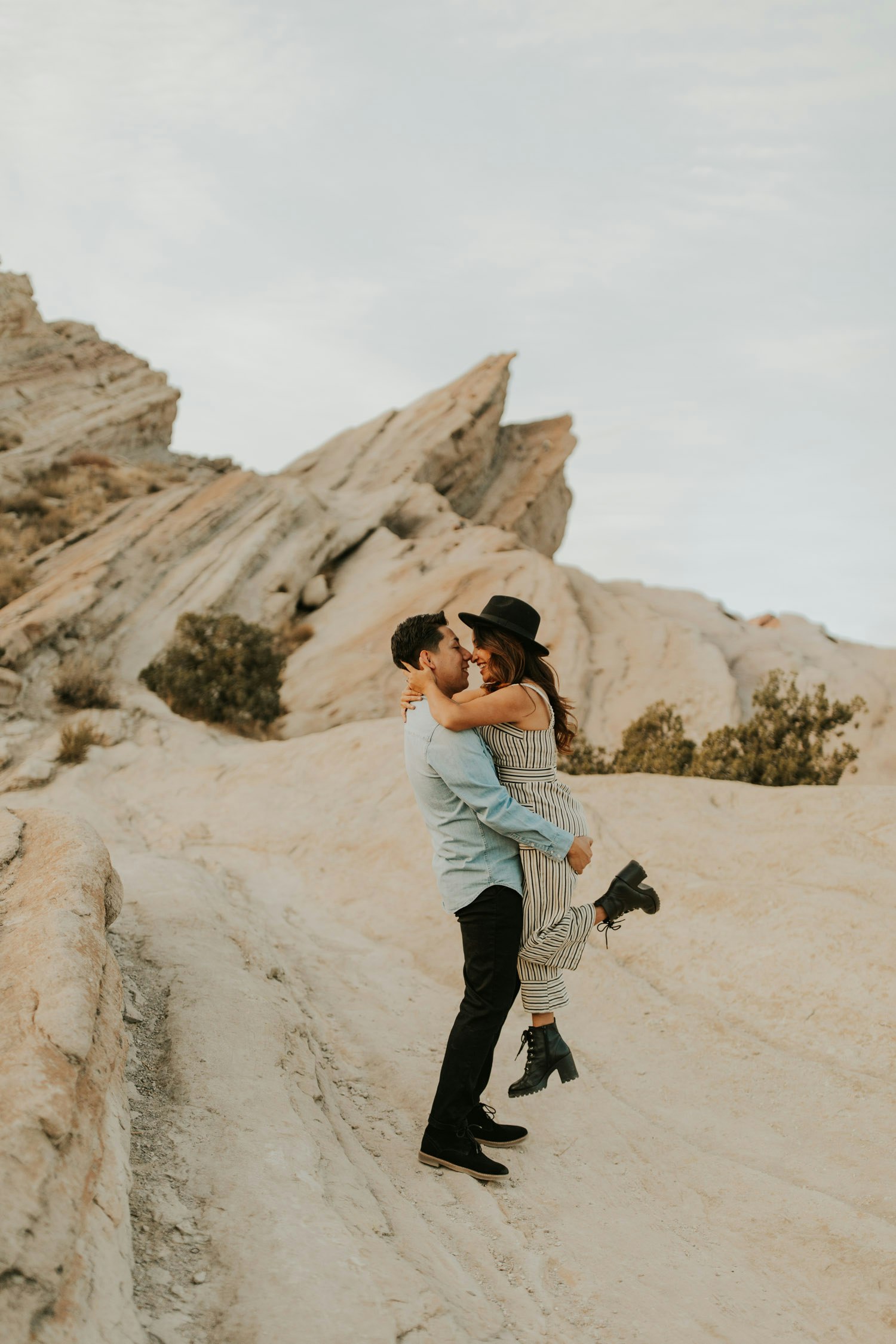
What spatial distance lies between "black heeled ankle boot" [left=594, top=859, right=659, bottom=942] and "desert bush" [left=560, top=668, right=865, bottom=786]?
7625 mm

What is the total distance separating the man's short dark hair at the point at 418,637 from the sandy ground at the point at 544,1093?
5.91 ft

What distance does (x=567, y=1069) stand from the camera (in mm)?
4258

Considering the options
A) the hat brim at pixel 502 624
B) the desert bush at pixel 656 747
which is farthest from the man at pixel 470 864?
the desert bush at pixel 656 747

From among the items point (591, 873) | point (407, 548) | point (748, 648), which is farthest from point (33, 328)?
point (591, 873)

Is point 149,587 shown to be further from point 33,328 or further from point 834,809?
point 33,328

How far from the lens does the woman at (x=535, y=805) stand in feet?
13.5

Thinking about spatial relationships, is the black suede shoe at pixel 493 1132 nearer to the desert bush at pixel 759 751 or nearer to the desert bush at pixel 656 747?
the desert bush at pixel 656 747

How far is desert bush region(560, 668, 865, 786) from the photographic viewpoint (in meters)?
11.9

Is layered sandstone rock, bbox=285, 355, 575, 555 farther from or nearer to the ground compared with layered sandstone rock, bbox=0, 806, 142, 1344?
farther from the ground

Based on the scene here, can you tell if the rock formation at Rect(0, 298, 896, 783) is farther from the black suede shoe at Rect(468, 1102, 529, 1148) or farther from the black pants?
the black pants

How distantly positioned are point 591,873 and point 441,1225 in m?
3.79

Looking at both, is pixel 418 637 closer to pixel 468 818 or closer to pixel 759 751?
pixel 468 818

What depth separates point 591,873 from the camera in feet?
23.4

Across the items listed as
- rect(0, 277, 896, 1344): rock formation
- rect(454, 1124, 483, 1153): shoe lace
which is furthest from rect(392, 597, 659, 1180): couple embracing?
rect(0, 277, 896, 1344): rock formation
